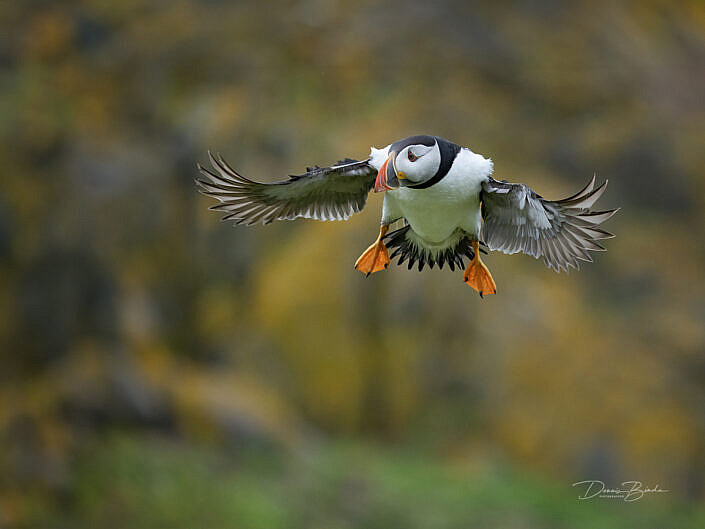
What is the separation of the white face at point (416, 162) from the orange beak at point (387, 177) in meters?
0.02

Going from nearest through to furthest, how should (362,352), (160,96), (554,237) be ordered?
1. (554,237)
2. (362,352)
3. (160,96)

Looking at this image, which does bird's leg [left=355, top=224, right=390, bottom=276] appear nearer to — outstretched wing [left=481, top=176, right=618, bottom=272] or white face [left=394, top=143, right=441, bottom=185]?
outstretched wing [left=481, top=176, right=618, bottom=272]

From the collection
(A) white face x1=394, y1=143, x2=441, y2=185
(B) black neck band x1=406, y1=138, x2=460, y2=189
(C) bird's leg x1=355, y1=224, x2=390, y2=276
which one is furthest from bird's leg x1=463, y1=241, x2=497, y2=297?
(A) white face x1=394, y1=143, x2=441, y2=185

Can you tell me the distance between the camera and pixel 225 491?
917cm

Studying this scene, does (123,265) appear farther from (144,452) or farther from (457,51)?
(457,51)

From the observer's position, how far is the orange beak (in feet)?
10.4

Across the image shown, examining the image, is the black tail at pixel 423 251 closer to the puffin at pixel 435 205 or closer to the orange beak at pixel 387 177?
the puffin at pixel 435 205

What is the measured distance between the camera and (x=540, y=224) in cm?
383

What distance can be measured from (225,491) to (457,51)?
5.67 meters

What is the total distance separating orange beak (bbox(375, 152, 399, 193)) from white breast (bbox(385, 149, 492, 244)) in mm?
282

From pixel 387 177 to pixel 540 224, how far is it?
0.90 m

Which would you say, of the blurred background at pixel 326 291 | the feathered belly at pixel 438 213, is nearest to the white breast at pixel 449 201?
the feathered belly at pixel 438 213

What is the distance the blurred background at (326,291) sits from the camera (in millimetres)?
9141

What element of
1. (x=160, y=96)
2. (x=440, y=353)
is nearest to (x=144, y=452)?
(x=440, y=353)
